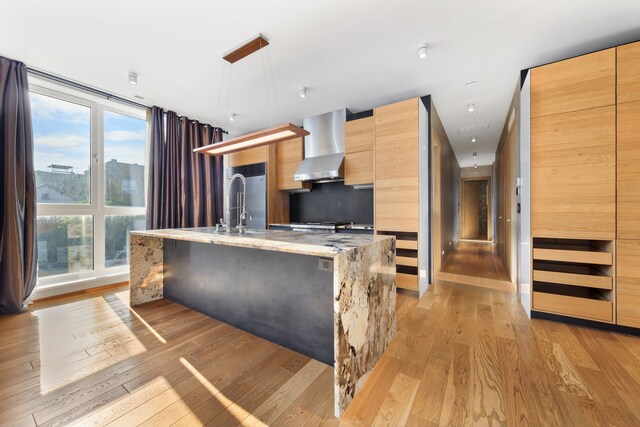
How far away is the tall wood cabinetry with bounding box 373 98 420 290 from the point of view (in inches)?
121

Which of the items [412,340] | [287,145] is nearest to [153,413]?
[412,340]

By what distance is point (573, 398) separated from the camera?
1395 mm

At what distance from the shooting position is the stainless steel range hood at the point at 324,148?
378cm

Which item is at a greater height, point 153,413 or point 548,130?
point 548,130

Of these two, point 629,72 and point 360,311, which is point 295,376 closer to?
point 360,311

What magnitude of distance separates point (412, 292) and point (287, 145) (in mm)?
3080

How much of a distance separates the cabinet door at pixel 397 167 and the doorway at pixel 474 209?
23.1ft

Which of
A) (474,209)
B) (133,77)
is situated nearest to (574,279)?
(133,77)

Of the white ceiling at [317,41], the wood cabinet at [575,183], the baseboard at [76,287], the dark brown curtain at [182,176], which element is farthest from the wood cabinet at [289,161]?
the wood cabinet at [575,183]

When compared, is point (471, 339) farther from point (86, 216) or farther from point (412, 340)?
point (86, 216)

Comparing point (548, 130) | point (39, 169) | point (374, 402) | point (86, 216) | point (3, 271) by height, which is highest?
point (548, 130)

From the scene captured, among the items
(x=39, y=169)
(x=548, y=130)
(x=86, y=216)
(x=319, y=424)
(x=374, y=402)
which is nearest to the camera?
(x=319, y=424)

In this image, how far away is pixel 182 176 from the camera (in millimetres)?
4199

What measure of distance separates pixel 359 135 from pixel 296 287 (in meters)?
2.54
